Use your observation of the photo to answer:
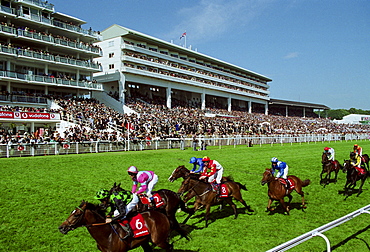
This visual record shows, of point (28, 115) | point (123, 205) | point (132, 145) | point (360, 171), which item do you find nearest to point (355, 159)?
point (360, 171)

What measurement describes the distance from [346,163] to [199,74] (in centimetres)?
4025

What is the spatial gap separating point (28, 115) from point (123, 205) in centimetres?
2069

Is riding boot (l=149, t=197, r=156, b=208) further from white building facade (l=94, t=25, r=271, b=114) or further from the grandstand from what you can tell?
white building facade (l=94, t=25, r=271, b=114)

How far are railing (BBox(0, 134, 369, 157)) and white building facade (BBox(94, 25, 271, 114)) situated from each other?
12.2m

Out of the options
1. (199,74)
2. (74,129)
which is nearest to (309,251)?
(74,129)

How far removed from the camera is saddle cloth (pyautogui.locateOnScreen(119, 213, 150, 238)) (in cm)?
432

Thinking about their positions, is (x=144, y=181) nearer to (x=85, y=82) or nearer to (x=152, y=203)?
(x=152, y=203)

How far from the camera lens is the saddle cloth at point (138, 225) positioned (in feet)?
14.2

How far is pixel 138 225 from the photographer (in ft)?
14.4

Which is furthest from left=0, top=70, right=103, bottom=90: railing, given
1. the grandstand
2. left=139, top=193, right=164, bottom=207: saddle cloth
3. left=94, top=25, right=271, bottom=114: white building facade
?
left=139, top=193, right=164, bottom=207: saddle cloth

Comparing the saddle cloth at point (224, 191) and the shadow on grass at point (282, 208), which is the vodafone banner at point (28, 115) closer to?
the saddle cloth at point (224, 191)

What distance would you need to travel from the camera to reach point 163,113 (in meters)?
33.1

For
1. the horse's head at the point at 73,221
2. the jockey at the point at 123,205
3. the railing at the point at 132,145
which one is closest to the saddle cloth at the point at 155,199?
the jockey at the point at 123,205

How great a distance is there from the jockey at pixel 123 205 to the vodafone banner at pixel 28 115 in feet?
64.9
